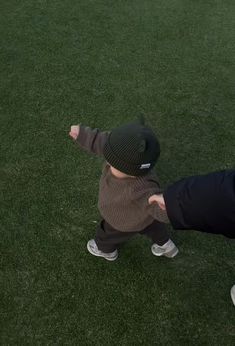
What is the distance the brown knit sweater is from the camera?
7.52 ft

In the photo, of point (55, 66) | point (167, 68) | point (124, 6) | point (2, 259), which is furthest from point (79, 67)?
point (2, 259)

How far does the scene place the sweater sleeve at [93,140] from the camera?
2373mm

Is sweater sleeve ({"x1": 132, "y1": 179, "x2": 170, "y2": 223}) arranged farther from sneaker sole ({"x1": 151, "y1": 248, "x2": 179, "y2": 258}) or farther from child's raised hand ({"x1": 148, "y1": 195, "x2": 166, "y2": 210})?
sneaker sole ({"x1": 151, "y1": 248, "x2": 179, "y2": 258})

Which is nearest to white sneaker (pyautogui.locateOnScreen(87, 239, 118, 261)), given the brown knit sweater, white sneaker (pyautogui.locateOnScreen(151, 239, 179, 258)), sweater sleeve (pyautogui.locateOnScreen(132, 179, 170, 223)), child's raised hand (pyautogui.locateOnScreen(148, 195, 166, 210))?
white sneaker (pyautogui.locateOnScreen(151, 239, 179, 258))

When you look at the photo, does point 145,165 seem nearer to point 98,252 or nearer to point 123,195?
point 123,195

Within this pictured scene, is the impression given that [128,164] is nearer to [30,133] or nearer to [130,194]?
[130,194]

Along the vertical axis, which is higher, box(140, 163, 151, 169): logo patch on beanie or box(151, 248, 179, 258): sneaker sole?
box(140, 163, 151, 169): logo patch on beanie

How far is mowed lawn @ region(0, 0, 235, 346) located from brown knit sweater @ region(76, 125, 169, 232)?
437mm

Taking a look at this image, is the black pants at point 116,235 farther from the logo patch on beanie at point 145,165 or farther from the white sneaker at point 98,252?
the logo patch on beanie at point 145,165

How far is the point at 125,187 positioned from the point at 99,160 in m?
0.98

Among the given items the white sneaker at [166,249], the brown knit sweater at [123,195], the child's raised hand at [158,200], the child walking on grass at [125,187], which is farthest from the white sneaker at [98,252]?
the child's raised hand at [158,200]

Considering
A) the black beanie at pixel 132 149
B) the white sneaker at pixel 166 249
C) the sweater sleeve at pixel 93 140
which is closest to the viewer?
the black beanie at pixel 132 149

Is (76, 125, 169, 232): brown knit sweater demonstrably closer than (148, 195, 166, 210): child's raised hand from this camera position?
No

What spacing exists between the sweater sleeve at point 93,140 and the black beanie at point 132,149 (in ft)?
0.53
